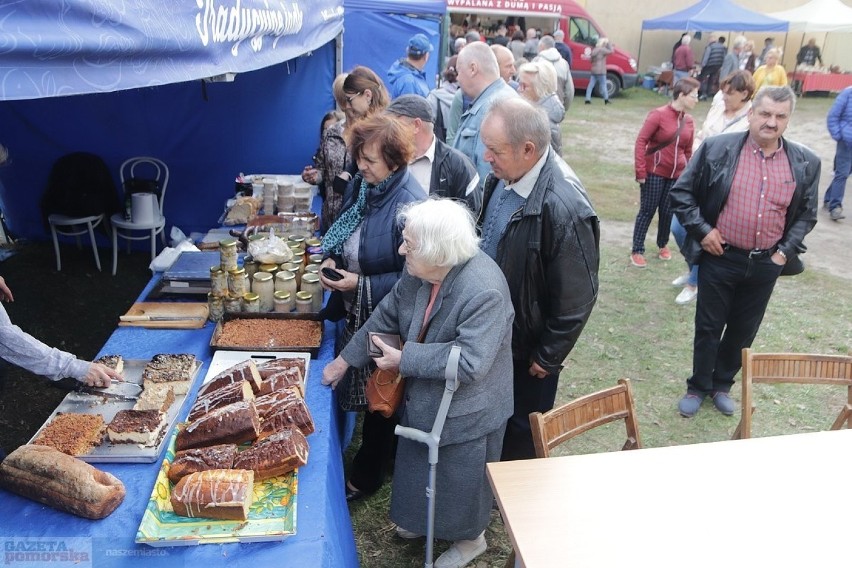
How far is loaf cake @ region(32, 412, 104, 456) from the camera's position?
82.1 inches

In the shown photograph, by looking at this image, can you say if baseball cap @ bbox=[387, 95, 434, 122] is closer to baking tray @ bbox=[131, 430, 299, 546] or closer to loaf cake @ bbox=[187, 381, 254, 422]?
loaf cake @ bbox=[187, 381, 254, 422]

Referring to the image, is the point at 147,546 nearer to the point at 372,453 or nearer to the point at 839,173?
the point at 372,453

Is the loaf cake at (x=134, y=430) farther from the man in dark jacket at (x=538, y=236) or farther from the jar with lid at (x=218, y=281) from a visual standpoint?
the man in dark jacket at (x=538, y=236)

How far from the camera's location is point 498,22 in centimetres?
2281

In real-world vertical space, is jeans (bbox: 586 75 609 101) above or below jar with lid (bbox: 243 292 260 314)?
above

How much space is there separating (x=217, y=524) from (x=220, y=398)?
0.55m

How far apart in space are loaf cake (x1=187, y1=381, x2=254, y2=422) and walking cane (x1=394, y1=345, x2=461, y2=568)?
589 millimetres

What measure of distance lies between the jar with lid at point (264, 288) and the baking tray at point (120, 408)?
51cm

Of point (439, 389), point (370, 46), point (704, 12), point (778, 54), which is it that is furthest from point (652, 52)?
point (439, 389)

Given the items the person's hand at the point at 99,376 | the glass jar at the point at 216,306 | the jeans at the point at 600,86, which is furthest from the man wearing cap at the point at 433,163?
the jeans at the point at 600,86

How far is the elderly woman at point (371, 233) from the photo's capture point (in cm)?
267

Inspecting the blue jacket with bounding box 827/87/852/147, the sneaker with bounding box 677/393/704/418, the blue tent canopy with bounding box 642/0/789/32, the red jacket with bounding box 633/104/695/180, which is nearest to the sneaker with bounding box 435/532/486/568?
the sneaker with bounding box 677/393/704/418

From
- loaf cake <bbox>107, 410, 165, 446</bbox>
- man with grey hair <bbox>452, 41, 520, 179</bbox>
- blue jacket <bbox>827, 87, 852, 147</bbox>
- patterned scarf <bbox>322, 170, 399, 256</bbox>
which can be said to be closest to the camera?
loaf cake <bbox>107, 410, 165, 446</bbox>

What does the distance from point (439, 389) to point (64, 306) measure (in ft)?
12.9
